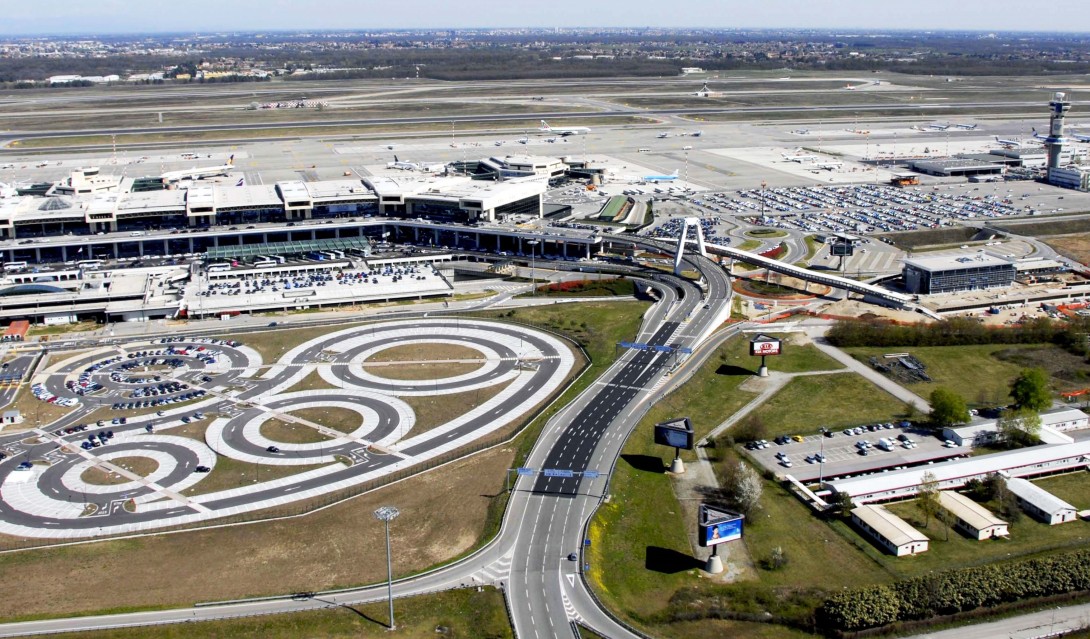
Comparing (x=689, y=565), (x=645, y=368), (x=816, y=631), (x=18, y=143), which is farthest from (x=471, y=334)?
(x=18, y=143)

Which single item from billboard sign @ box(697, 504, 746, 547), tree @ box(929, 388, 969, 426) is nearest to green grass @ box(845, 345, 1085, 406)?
tree @ box(929, 388, 969, 426)

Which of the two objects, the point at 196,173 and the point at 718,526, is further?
the point at 196,173

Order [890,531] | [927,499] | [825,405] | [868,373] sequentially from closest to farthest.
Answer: [890,531] < [927,499] < [825,405] < [868,373]

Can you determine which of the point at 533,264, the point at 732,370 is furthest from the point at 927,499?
the point at 533,264

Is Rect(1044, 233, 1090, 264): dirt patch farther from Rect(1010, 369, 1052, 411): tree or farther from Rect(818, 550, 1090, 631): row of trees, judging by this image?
Rect(818, 550, 1090, 631): row of trees

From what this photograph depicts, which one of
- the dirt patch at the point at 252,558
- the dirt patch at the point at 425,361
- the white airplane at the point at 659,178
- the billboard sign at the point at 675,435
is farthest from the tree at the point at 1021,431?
the white airplane at the point at 659,178

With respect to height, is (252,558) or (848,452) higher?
(848,452)

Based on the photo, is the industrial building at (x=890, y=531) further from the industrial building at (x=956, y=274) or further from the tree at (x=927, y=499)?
the industrial building at (x=956, y=274)

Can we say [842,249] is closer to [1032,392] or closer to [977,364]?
[977,364]
